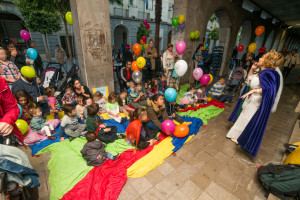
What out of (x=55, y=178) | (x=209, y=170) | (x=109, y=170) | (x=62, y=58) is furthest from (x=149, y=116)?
(x=62, y=58)

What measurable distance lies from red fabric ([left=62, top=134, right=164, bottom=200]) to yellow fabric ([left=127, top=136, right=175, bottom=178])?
12cm

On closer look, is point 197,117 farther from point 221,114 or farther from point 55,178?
point 55,178

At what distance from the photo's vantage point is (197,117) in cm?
468

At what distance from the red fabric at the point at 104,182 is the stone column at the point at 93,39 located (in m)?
2.97

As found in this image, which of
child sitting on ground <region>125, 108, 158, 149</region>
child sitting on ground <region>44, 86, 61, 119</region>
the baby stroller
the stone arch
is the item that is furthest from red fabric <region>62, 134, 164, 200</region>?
the stone arch

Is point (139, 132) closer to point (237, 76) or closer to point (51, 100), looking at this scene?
point (51, 100)

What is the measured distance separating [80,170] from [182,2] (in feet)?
25.1

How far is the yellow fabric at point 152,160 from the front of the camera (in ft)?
8.80

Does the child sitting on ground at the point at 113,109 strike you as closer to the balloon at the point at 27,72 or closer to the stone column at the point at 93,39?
the stone column at the point at 93,39

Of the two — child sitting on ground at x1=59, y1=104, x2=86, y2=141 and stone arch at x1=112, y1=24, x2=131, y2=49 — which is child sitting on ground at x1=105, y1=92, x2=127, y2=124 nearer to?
child sitting on ground at x1=59, y1=104, x2=86, y2=141

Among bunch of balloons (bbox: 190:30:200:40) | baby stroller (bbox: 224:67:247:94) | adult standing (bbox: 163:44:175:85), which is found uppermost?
bunch of balloons (bbox: 190:30:200:40)

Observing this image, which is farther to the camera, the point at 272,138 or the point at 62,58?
the point at 62,58

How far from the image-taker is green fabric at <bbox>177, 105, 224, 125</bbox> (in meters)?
4.73

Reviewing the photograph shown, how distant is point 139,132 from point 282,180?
8.35 ft
